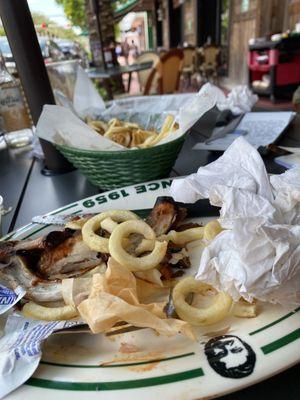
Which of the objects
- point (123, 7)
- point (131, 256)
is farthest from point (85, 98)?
point (123, 7)

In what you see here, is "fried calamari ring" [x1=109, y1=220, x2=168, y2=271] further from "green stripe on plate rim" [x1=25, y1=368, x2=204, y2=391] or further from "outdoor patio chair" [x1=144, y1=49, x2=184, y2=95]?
"outdoor patio chair" [x1=144, y1=49, x2=184, y2=95]

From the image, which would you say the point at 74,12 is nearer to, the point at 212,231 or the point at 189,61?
the point at 189,61

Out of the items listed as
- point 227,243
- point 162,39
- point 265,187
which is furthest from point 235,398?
point 162,39

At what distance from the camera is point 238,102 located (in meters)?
1.35

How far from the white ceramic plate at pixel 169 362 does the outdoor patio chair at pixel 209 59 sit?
23.7 ft

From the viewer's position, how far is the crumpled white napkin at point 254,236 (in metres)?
0.42

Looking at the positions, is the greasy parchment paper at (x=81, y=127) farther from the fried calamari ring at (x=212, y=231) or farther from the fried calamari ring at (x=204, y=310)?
the fried calamari ring at (x=204, y=310)

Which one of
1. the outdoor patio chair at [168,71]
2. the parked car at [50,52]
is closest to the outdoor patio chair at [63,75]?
the parked car at [50,52]

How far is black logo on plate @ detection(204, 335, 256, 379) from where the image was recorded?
1.18 feet

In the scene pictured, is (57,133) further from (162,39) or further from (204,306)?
(162,39)

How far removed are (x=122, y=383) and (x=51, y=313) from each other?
0.53 feet

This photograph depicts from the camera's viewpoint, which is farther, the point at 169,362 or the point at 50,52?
the point at 50,52

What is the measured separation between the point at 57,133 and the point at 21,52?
0.32 m

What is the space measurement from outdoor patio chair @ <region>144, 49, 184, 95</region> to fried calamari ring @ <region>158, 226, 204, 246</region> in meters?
3.65
